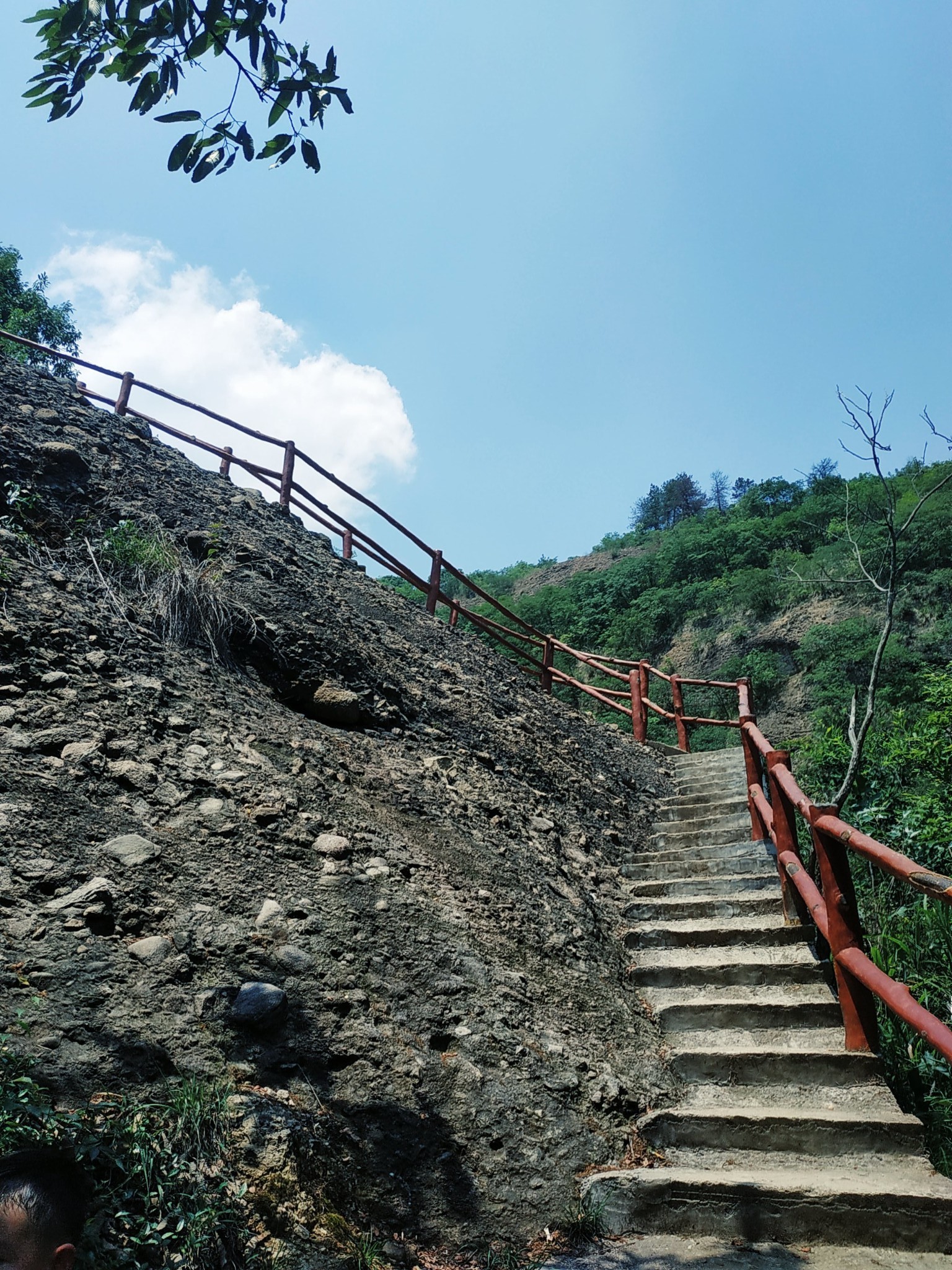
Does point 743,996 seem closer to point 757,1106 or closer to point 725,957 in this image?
point 725,957

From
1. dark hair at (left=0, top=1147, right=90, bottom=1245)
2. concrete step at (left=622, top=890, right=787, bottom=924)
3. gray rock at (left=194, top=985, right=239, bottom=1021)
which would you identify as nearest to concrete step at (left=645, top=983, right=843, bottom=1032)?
concrete step at (left=622, top=890, right=787, bottom=924)

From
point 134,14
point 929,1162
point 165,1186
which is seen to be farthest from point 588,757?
point 134,14

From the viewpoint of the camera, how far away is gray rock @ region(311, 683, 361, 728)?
5.00 m

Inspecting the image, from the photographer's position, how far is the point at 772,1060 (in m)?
3.26

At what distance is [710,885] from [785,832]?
95 cm

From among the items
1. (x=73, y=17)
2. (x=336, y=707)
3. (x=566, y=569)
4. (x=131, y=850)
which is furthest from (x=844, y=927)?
(x=566, y=569)

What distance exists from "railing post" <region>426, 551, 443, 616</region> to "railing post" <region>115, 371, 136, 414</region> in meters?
3.71

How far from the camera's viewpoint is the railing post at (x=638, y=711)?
29.1ft

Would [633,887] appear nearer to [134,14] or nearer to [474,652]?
[474,652]

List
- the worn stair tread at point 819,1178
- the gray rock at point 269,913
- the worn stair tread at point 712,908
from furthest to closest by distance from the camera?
the worn stair tread at point 712,908
the gray rock at point 269,913
the worn stair tread at point 819,1178

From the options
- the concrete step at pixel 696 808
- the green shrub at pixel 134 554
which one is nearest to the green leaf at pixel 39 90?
the green shrub at pixel 134 554

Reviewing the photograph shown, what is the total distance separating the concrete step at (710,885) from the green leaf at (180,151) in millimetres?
4322

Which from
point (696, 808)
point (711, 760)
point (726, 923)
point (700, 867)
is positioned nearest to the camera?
point (726, 923)

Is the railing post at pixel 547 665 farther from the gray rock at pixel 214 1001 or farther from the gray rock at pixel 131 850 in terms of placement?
the gray rock at pixel 214 1001
